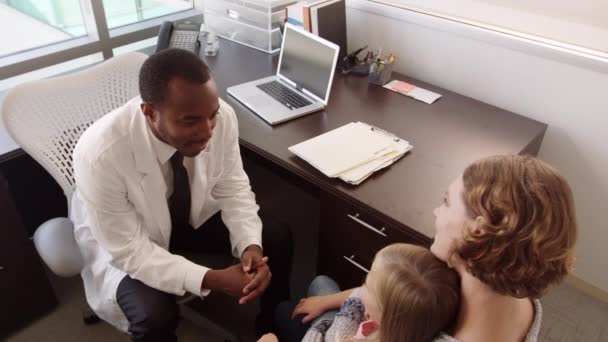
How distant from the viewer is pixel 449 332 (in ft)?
2.86

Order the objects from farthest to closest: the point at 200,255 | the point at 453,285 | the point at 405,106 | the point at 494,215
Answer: the point at 405,106
the point at 200,255
the point at 453,285
the point at 494,215

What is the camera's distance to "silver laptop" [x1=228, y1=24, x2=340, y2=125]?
1594 mm

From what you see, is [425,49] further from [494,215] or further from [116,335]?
[116,335]

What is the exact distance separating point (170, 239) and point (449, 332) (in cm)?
89

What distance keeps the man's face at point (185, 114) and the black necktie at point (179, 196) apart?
136mm

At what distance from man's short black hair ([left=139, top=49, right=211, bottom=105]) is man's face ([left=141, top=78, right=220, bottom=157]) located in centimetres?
1

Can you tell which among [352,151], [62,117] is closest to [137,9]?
[62,117]

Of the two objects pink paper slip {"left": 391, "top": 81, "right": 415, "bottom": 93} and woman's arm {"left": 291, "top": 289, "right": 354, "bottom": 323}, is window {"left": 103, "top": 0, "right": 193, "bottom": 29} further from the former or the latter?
woman's arm {"left": 291, "top": 289, "right": 354, "bottom": 323}

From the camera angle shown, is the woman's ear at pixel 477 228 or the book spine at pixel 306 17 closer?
the woman's ear at pixel 477 228

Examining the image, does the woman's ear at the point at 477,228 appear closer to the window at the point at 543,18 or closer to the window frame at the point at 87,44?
the window at the point at 543,18

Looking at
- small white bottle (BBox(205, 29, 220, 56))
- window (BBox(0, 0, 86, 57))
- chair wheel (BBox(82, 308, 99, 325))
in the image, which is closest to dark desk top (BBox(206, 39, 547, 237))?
small white bottle (BBox(205, 29, 220, 56))

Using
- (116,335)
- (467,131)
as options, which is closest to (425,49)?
(467,131)

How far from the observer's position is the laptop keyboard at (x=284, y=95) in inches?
64.9

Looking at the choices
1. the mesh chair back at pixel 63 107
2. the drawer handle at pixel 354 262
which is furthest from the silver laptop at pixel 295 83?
the drawer handle at pixel 354 262
